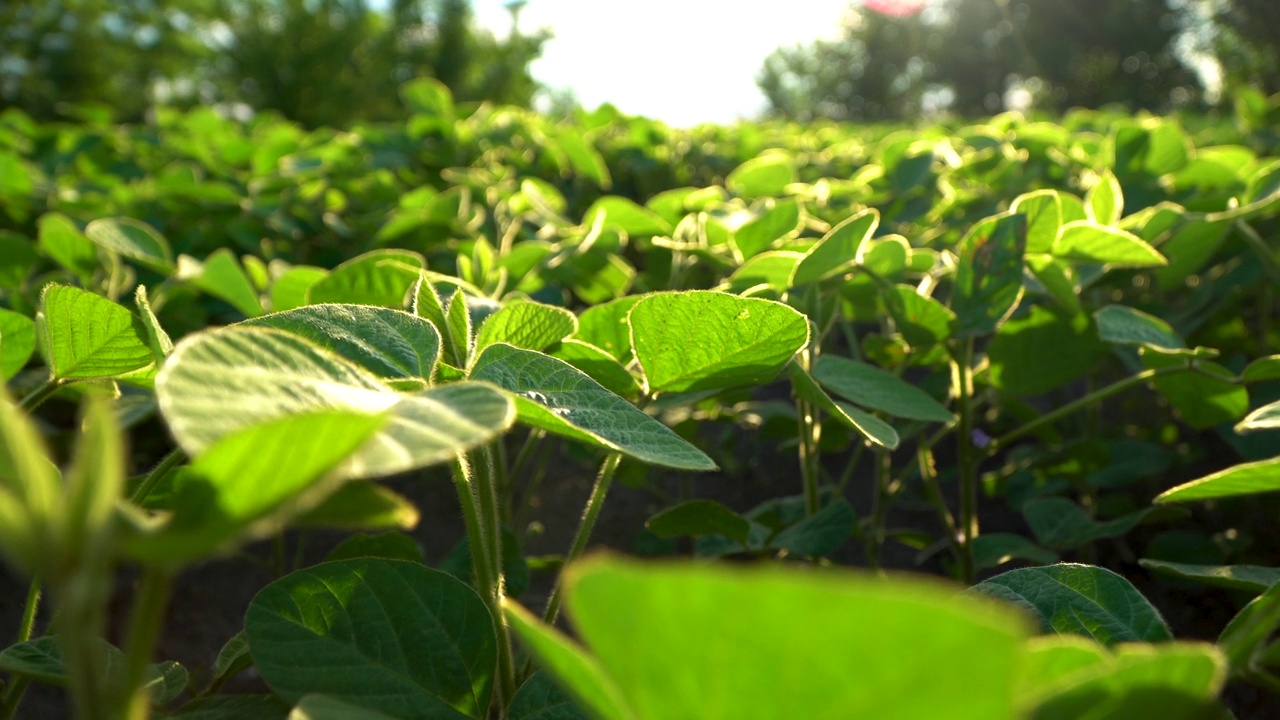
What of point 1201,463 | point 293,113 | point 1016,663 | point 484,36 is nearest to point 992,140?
point 1201,463

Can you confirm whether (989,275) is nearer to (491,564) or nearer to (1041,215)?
(1041,215)

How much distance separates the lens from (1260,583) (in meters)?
0.66

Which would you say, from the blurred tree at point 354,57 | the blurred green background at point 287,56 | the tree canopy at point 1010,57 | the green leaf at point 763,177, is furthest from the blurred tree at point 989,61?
the green leaf at point 763,177

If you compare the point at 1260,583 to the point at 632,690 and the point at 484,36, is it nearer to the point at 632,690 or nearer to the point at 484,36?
the point at 632,690

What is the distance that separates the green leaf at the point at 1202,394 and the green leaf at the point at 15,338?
1160 millimetres

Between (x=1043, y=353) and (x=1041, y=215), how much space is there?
0.23 metres

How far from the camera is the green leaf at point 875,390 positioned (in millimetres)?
939

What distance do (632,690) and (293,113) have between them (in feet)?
54.0

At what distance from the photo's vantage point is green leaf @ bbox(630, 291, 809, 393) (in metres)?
0.74

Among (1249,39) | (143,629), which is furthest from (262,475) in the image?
(1249,39)

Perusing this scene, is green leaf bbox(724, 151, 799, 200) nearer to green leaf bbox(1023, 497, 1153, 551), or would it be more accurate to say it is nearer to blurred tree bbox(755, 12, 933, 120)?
green leaf bbox(1023, 497, 1153, 551)

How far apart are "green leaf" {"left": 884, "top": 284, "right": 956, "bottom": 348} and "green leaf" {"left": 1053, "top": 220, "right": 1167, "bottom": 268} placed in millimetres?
186

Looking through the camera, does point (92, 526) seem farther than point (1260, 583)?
No

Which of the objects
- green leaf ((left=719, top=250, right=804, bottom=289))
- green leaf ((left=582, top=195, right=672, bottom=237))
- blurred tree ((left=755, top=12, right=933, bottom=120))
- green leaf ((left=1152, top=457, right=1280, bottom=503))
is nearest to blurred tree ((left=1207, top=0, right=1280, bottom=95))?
blurred tree ((left=755, top=12, right=933, bottom=120))
